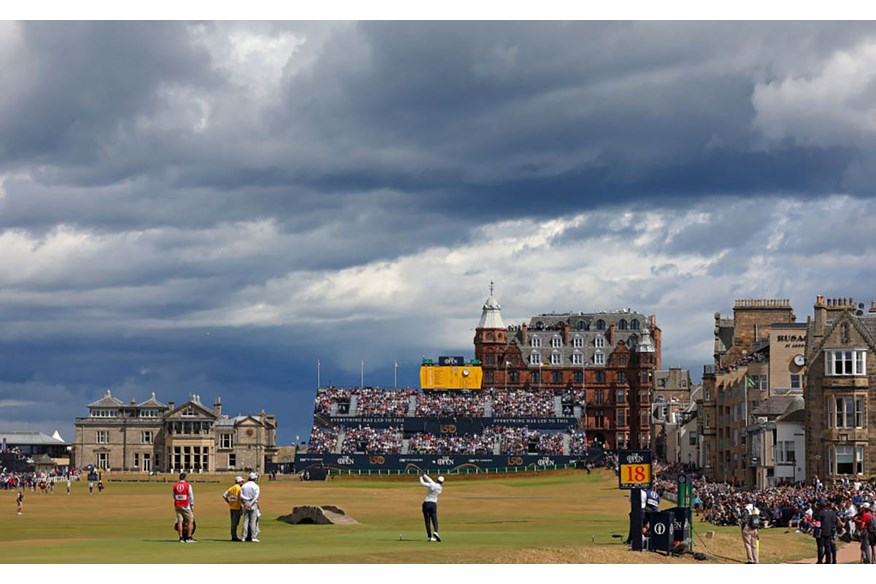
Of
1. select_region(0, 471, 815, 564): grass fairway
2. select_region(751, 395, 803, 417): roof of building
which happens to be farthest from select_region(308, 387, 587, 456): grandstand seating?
select_region(0, 471, 815, 564): grass fairway

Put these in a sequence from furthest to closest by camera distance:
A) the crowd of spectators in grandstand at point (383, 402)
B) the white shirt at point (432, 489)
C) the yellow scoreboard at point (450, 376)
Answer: the yellow scoreboard at point (450, 376) → the crowd of spectators in grandstand at point (383, 402) → the white shirt at point (432, 489)

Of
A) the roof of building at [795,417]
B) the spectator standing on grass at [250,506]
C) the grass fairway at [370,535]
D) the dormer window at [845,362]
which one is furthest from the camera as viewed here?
the roof of building at [795,417]

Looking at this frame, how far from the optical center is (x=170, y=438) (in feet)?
598

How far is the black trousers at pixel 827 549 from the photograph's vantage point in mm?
A: 32756

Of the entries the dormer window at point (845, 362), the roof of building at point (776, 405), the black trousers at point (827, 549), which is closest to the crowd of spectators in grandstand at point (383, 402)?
the roof of building at point (776, 405)

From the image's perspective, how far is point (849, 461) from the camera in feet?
249

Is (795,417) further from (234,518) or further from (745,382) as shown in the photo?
(234,518)

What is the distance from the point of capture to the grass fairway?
30188mm

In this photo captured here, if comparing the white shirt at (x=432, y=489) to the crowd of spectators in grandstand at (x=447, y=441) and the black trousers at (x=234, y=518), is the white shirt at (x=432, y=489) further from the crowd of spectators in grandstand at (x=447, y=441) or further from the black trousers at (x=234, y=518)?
the crowd of spectators in grandstand at (x=447, y=441)

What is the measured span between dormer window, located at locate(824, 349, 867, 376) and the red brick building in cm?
10238

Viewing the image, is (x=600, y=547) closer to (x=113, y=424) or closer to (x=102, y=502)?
(x=102, y=502)

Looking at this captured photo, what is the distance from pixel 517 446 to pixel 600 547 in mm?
115481

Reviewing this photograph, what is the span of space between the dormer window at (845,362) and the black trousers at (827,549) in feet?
143

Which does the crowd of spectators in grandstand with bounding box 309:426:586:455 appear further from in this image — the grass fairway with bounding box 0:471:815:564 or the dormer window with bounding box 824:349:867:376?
the dormer window with bounding box 824:349:867:376
